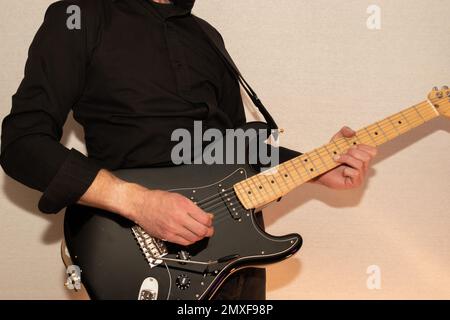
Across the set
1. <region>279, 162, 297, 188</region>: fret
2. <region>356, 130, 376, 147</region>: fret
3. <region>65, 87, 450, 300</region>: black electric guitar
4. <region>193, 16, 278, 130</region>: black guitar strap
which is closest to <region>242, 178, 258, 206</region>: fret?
<region>65, 87, 450, 300</region>: black electric guitar

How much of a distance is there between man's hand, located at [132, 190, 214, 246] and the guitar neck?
155 mm

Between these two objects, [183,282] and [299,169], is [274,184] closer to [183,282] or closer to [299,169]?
[299,169]

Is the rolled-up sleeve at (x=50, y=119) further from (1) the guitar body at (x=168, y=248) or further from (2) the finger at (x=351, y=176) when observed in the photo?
(2) the finger at (x=351, y=176)

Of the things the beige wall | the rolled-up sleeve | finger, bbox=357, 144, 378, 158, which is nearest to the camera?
the rolled-up sleeve

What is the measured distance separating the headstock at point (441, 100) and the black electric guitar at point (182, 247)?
1.56 feet

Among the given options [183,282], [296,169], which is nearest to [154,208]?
[183,282]

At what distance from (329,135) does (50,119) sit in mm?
971

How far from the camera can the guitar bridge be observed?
979 mm

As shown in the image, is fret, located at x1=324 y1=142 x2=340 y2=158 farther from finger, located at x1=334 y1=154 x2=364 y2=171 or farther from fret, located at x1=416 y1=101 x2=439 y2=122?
fret, located at x1=416 y1=101 x2=439 y2=122

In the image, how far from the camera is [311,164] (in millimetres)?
1160

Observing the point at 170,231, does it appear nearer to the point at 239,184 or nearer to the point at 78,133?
the point at 239,184

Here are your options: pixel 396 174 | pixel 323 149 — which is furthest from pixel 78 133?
pixel 396 174

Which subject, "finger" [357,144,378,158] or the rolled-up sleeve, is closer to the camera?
the rolled-up sleeve
